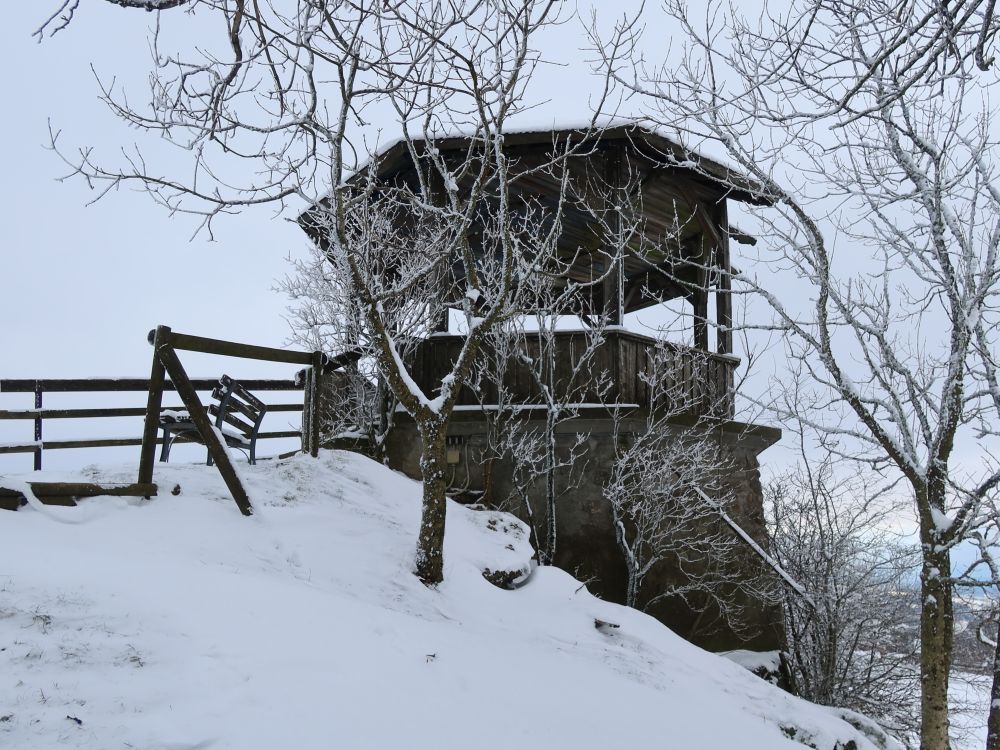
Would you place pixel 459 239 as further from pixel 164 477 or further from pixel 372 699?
pixel 372 699

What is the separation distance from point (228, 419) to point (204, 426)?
5.51 ft

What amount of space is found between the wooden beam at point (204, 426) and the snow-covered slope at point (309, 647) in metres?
0.20

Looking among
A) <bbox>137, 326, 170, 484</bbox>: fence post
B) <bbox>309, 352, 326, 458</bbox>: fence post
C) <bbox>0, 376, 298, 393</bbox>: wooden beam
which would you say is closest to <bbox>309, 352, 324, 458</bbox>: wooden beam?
<bbox>309, 352, 326, 458</bbox>: fence post

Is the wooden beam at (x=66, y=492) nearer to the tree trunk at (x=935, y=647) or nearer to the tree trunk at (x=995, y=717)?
the tree trunk at (x=935, y=647)

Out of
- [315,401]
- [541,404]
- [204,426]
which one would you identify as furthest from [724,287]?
[204,426]

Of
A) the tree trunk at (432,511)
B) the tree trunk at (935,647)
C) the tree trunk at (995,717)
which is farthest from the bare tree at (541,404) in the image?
the tree trunk at (995,717)

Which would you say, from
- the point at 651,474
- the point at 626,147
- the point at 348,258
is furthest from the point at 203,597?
the point at 626,147

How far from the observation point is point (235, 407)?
23.5 ft

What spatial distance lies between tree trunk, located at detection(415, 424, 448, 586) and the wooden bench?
2.10 metres

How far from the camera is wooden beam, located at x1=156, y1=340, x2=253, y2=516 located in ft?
17.5

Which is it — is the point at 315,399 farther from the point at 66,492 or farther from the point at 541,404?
the point at 541,404

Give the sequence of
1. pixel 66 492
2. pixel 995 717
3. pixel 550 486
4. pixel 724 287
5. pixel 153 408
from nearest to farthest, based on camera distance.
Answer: pixel 66 492, pixel 153 408, pixel 995 717, pixel 550 486, pixel 724 287

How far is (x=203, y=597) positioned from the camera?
3.94 m

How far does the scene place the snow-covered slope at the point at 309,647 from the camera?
306cm
